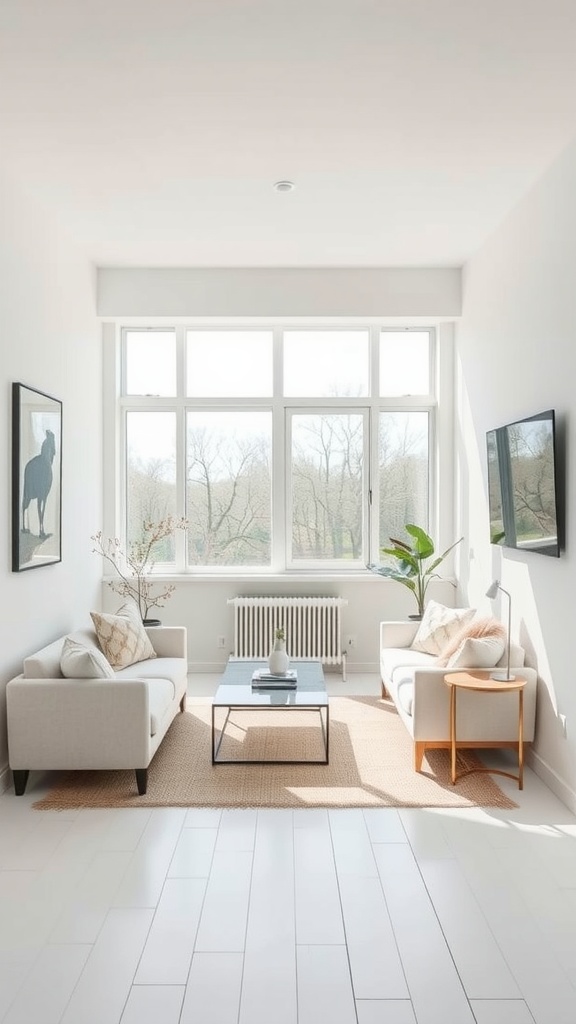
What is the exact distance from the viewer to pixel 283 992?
220 cm

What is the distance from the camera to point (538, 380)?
13.4 ft

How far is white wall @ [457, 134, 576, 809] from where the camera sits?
144 inches

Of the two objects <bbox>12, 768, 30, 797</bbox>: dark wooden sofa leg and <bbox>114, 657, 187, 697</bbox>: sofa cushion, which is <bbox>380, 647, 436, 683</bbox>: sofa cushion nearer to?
<bbox>114, 657, 187, 697</bbox>: sofa cushion

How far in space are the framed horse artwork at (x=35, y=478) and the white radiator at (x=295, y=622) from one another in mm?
1889

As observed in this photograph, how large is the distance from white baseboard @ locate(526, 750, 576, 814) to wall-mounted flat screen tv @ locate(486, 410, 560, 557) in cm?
114

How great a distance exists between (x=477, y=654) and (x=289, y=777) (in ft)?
4.06

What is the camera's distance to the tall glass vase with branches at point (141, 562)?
612 centimetres

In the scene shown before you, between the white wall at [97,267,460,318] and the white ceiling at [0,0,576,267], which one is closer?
the white ceiling at [0,0,576,267]

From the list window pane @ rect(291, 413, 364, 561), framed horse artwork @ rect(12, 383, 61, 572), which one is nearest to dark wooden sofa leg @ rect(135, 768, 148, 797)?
framed horse artwork @ rect(12, 383, 61, 572)

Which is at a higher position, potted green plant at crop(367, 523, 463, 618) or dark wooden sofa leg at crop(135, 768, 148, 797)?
potted green plant at crop(367, 523, 463, 618)

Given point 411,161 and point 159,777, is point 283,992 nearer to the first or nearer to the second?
point 159,777

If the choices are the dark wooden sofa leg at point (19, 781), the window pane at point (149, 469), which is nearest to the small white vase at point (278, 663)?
the dark wooden sofa leg at point (19, 781)

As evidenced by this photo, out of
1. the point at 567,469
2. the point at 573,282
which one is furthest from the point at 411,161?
the point at 567,469

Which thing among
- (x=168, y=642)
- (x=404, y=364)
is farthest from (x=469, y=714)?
(x=404, y=364)
